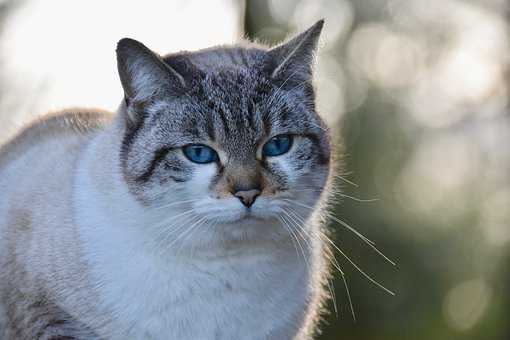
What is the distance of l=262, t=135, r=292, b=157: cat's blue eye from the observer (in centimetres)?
347

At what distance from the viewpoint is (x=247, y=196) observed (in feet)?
10.6

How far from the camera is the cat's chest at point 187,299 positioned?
11.5ft

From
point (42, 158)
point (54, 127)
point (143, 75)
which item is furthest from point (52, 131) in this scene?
point (143, 75)

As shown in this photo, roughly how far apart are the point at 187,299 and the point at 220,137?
2.36ft

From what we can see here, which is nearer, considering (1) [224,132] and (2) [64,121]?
(1) [224,132]

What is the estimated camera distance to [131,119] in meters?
3.51

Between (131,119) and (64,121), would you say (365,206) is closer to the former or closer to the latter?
(64,121)

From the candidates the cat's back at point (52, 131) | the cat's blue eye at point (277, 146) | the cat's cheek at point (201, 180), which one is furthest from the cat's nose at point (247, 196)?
the cat's back at point (52, 131)

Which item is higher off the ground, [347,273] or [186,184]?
[186,184]

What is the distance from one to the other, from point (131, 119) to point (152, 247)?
1.82 feet

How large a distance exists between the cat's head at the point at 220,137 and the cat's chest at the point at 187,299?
289 millimetres

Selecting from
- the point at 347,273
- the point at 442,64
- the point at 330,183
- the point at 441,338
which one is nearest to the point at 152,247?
the point at 330,183

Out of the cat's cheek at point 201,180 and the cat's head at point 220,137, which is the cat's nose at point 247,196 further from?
the cat's cheek at point 201,180

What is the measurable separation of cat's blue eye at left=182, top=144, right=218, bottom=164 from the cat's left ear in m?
0.49
